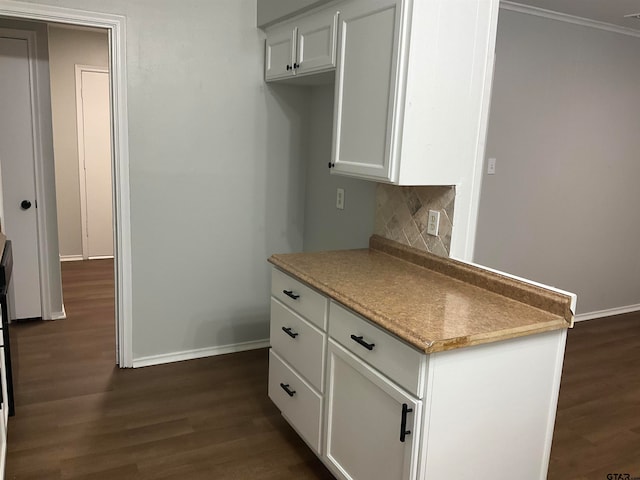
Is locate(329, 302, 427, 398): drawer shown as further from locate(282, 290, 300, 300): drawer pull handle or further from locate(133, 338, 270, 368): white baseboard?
locate(133, 338, 270, 368): white baseboard

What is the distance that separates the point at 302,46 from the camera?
278cm

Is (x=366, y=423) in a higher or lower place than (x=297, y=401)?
higher

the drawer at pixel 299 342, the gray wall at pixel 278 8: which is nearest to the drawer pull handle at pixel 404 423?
the drawer at pixel 299 342

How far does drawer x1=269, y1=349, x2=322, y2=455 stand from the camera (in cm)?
225

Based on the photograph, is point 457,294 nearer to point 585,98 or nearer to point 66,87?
point 585,98

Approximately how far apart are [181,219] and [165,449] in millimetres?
1352

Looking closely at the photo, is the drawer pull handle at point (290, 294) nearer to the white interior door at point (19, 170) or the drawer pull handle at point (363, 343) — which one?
the drawer pull handle at point (363, 343)

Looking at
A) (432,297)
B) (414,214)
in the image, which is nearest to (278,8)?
(414,214)

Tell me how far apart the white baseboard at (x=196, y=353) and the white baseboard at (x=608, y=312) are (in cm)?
259

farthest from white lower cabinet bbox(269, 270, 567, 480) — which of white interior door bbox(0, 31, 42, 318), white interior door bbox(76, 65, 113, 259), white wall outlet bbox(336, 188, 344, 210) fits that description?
white interior door bbox(76, 65, 113, 259)

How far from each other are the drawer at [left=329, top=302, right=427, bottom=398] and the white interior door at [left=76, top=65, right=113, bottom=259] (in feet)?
14.0

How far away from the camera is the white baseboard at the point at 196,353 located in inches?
131

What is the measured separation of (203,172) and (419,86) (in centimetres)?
163

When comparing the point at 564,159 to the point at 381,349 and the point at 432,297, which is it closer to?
the point at 432,297
